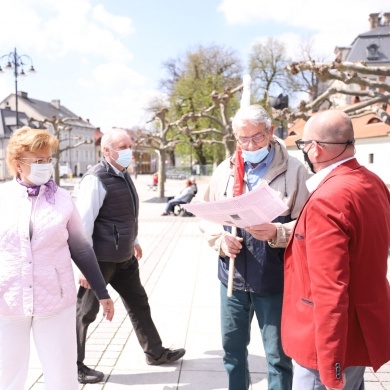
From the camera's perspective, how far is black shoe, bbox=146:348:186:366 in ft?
14.0

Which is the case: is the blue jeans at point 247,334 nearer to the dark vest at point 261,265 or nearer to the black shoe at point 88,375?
the dark vest at point 261,265

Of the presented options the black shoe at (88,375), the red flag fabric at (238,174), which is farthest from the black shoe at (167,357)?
the red flag fabric at (238,174)

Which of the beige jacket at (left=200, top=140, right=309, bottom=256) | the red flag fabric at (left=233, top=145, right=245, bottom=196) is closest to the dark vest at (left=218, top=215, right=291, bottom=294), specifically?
the beige jacket at (left=200, top=140, right=309, bottom=256)

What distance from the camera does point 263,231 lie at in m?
2.72

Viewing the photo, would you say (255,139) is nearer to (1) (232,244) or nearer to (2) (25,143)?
(1) (232,244)

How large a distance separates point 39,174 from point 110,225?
3.80 feet

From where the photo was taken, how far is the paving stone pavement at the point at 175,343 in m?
3.94

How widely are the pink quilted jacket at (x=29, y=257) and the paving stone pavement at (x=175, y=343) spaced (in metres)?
1.43

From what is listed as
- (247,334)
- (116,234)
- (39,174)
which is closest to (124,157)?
(116,234)

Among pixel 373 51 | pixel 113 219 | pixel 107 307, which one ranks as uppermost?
pixel 373 51

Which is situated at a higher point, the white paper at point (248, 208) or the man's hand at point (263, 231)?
the white paper at point (248, 208)

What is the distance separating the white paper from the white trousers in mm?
1030

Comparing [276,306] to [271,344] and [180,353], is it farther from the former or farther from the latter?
[180,353]

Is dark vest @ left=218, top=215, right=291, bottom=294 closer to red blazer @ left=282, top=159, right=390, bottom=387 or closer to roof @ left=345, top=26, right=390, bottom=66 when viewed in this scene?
red blazer @ left=282, top=159, right=390, bottom=387
